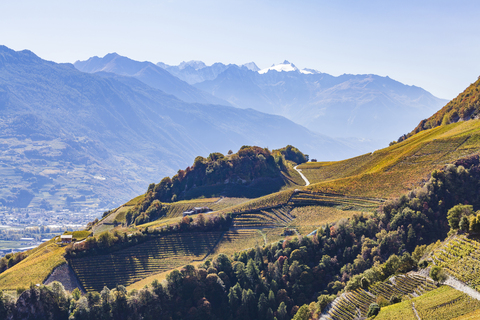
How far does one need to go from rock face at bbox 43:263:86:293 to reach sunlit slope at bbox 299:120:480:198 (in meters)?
63.1

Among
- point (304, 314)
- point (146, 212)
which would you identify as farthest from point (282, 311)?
point (146, 212)

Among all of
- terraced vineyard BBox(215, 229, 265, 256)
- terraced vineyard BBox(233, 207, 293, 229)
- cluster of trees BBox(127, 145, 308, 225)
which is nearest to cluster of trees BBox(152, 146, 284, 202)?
cluster of trees BBox(127, 145, 308, 225)

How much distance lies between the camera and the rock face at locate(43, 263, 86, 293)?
282 feet

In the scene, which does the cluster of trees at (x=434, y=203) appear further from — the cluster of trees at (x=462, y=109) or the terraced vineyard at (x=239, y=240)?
the cluster of trees at (x=462, y=109)

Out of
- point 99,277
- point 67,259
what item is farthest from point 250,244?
point 67,259

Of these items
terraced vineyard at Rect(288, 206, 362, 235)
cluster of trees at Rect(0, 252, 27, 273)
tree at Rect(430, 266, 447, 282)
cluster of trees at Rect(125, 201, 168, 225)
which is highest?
cluster of trees at Rect(125, 201, 168, 225)

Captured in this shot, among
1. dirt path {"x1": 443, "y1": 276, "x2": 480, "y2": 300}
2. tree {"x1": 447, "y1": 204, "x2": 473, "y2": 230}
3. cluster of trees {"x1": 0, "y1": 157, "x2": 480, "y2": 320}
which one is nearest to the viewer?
dirt path {"x1": 443, "y1": 276, "x2": 480, "y2": 300}

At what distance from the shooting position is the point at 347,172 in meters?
134

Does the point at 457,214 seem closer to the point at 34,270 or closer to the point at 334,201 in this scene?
the point at 334,201

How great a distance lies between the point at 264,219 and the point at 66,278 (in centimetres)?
4877

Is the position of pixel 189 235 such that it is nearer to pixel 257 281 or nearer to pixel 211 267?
pixel 211 267

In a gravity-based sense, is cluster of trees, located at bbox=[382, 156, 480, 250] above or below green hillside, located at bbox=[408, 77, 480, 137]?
below

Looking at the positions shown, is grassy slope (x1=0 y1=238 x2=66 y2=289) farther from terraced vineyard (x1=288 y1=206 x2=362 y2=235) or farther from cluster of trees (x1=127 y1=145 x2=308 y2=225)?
terraced vineyard (x1=288 y1=206 x2=362 y2=235)

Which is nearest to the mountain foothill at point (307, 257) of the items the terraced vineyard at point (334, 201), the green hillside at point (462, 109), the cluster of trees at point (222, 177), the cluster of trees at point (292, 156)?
the terraced vineyard at point (334, 201)
